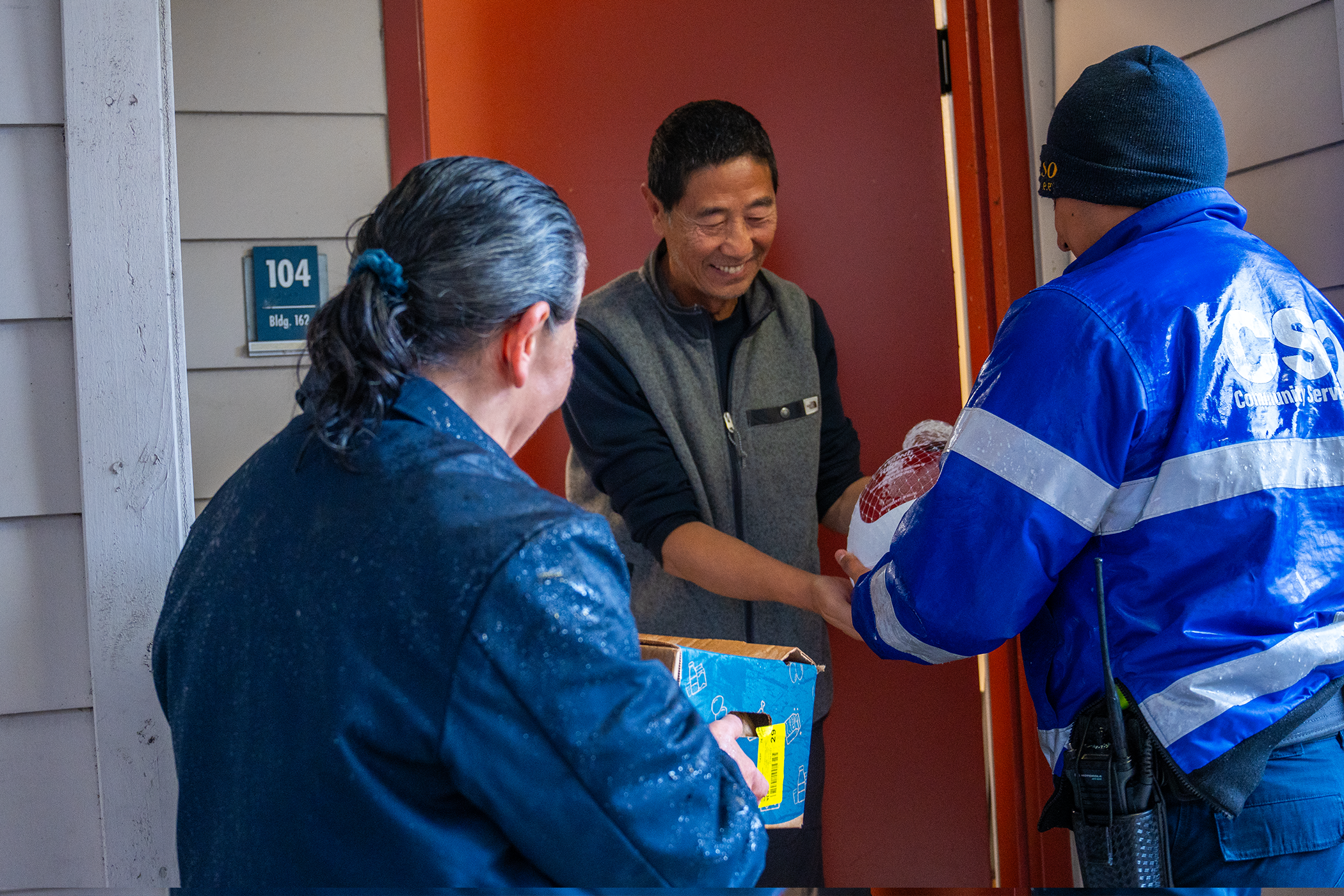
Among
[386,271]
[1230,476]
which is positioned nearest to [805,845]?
[1230,476]

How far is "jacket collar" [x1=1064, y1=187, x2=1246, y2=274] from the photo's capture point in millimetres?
1327

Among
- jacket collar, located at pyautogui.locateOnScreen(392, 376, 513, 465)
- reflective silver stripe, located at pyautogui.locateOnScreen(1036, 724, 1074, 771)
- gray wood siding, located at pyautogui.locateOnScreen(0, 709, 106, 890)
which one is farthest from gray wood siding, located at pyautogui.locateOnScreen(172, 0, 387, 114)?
reflective silver stripe, located at pyautogui.locateOnScreen(1036, 724, 1074, 771)

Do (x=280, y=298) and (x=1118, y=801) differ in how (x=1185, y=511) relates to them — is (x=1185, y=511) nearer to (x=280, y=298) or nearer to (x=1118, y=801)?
(x=1118, y=801)

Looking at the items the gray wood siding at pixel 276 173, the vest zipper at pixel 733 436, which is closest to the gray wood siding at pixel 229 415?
the gray wood siding at pixel 276 173

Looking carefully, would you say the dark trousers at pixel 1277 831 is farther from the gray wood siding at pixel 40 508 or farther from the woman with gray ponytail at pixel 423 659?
the gray wood siding at pixel 40 508

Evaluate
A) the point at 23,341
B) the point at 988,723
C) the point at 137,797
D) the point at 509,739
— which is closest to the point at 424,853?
the point at 509,739

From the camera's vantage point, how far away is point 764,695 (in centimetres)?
139

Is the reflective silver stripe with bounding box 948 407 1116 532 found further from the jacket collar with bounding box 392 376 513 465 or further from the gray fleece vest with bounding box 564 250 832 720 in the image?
the gray fleece vest with bounding box 564 250 832 720

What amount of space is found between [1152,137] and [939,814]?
6.15 ft

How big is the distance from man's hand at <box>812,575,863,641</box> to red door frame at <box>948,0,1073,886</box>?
0.81m

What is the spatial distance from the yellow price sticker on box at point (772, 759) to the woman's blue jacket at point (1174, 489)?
272 millimetres

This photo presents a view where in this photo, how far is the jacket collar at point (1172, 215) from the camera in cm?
133

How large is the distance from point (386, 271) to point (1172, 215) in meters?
0.93

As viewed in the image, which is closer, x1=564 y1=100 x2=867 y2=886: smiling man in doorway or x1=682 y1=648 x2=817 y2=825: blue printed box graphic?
x1=682 y1=648 x2=817 y2=825: blue printed box graphic
